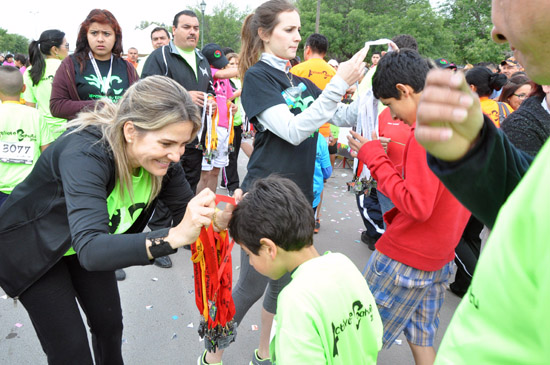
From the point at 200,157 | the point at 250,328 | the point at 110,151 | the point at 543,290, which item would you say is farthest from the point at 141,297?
the point at 543,290

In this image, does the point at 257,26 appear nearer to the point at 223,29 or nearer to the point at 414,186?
the point at 414,186

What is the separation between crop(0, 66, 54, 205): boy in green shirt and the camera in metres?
3.28

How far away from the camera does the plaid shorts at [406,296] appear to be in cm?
214

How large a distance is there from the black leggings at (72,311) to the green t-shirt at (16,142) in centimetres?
172

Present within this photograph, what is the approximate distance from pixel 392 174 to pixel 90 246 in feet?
4.80

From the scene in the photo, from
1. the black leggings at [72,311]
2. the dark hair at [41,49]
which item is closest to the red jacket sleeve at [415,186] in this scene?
the black leggings at [72,311]

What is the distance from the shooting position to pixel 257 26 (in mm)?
2508

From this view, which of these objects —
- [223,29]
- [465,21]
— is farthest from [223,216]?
[223,29]

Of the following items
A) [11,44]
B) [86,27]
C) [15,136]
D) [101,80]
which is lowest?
[11,44]

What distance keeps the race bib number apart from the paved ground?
3.76 ft

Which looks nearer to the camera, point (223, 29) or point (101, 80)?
point (101, 80)

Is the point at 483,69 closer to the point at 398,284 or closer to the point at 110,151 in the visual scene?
the point at 398,284

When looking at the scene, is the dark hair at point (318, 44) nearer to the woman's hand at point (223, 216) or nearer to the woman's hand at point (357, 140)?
the woman's hand at point (357, 140)

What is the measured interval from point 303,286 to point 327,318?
0.14 meters
